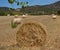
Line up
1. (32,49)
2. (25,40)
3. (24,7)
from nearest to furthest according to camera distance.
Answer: (24,7) → (32,49) → (25,40)

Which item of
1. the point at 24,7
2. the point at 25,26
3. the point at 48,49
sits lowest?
the point at 48,49

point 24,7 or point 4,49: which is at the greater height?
point 24,7

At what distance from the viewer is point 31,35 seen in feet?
36.2

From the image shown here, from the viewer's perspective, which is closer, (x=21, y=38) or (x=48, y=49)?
(x=48, y=49)

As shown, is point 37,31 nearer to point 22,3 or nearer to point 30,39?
point 30,39

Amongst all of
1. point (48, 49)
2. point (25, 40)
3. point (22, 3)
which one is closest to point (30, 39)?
point (25, 40)

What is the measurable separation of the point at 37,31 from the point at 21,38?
78cm

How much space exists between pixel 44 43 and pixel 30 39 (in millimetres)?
640

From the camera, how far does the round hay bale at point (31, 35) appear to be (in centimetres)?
1087

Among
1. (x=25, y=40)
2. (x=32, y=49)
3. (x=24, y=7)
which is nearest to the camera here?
(x=24, y=7)

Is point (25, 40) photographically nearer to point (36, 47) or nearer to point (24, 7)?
point (36, 47)

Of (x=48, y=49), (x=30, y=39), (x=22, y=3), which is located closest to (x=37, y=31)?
(x=30, y=39)

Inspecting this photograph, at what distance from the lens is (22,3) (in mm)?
7688

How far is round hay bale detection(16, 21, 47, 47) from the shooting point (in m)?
10.9
